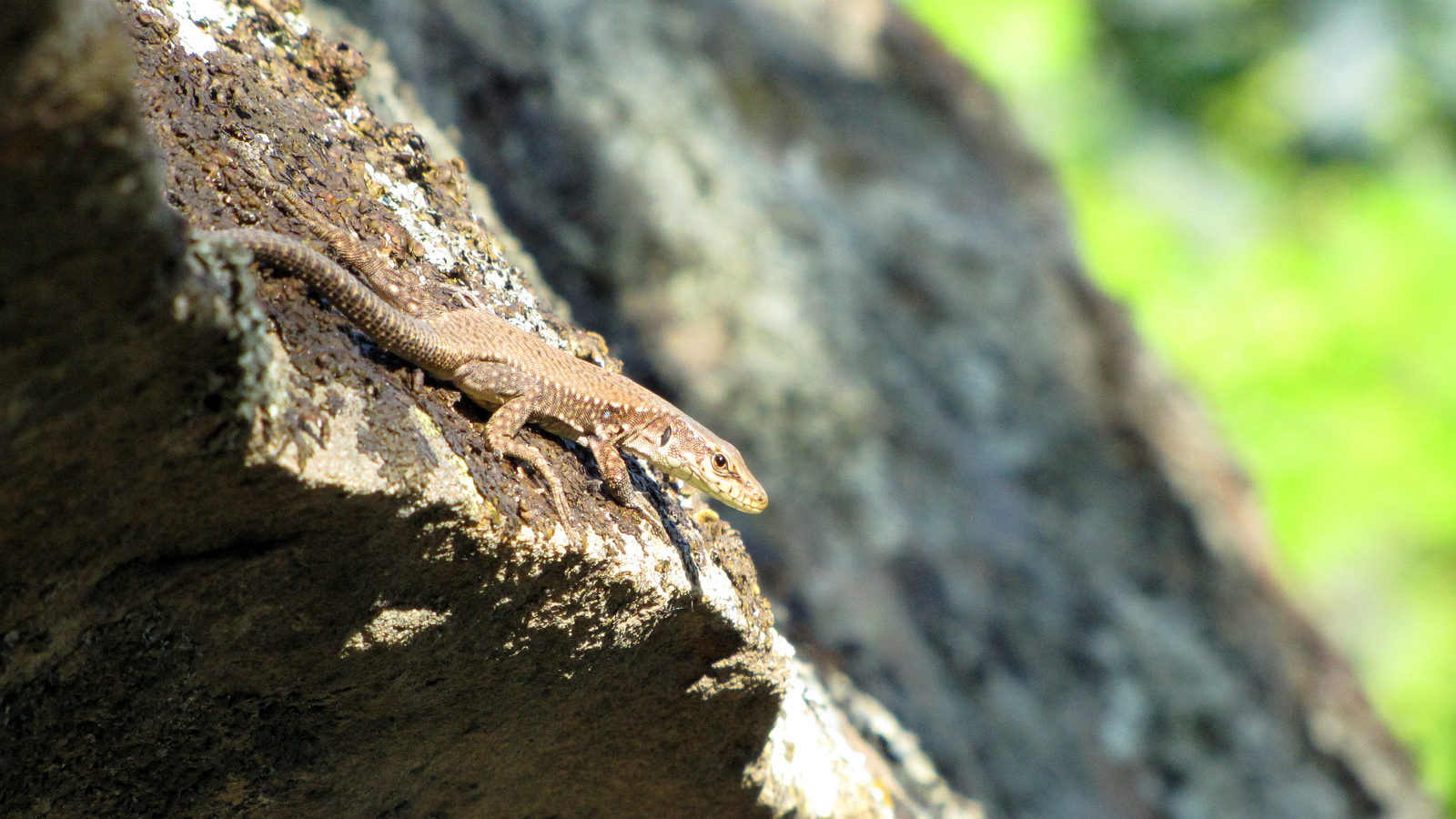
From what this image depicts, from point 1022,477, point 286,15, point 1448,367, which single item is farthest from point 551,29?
point 1448,367

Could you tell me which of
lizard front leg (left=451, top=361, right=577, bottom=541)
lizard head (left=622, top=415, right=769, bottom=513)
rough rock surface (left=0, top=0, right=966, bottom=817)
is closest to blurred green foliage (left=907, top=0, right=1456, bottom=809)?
lizard head (left=622, top=415, right=769, bottom=513)

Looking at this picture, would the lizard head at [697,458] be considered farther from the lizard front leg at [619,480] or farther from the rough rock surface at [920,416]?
the rough rock surface at [920,416]

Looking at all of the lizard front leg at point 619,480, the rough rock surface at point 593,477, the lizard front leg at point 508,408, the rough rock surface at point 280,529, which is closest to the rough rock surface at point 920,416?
the rough rock surface at point 593,477

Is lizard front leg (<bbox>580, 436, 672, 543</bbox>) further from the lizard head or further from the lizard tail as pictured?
the lizard tail

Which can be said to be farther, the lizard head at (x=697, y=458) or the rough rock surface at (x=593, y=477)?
the lizard head at (x=697, y=458)

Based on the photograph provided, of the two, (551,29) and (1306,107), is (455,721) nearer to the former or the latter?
(551,29)
